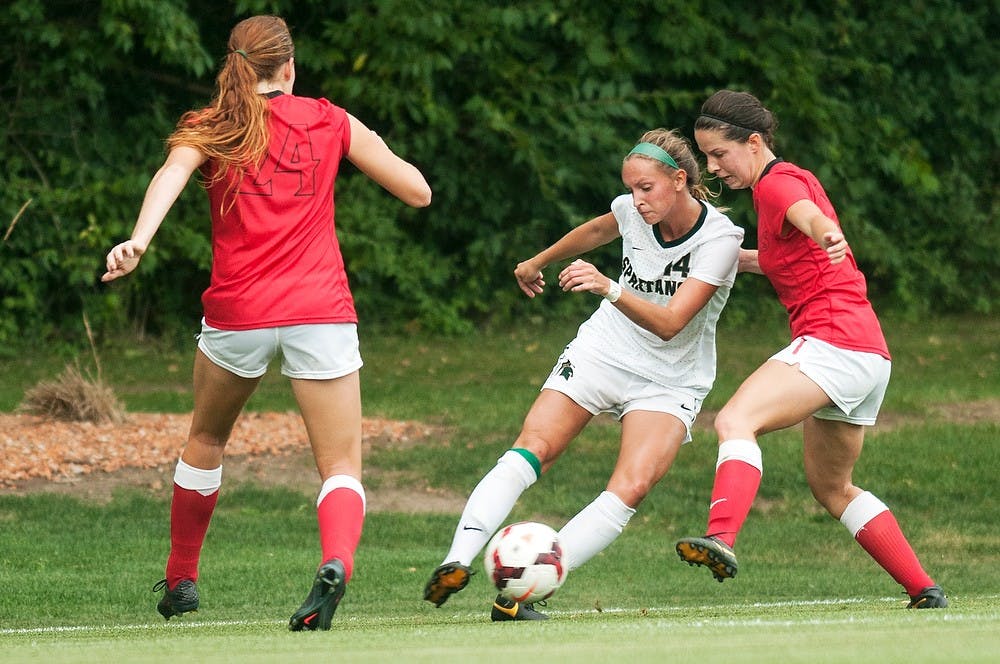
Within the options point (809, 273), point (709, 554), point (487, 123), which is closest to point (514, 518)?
point (809, 273)

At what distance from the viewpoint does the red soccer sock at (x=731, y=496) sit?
5246 mm

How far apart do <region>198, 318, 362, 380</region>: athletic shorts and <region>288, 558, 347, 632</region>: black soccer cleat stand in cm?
66

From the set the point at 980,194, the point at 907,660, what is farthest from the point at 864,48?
the point at 907,660

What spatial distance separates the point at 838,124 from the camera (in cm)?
1733

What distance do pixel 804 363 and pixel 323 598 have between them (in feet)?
6.02

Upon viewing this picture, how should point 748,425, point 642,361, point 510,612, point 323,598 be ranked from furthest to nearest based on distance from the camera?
1. point 642,361
2. point 510,612
3. point 748,425
4. point 323,598

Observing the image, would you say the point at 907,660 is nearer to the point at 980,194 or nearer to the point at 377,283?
the point at 377,283

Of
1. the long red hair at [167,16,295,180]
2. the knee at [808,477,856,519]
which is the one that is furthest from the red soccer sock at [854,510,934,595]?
the long red hair at [167,16,295,180]

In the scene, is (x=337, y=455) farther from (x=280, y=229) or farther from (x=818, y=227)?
(x=818, y=227)

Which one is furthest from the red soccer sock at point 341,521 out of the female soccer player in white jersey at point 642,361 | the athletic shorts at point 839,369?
the athletic shorts at point 839,369

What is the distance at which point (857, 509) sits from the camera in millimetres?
5922

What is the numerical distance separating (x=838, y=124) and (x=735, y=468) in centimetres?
1265

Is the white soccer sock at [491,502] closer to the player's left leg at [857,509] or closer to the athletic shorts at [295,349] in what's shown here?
the athletic shorts at [295,349]

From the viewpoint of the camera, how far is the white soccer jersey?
19.5 feet
